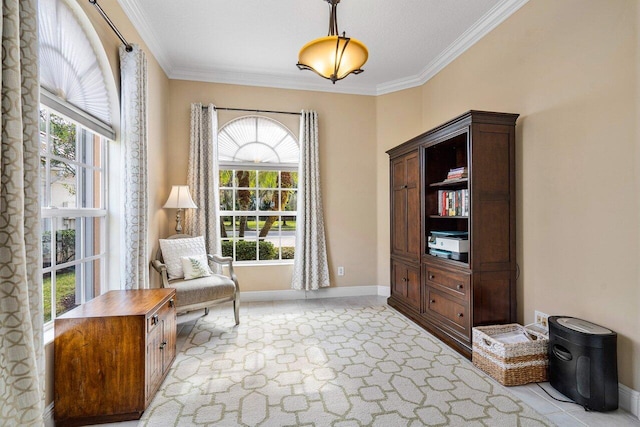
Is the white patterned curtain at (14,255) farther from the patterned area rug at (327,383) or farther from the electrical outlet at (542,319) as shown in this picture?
the electrical outlet at (542,319)

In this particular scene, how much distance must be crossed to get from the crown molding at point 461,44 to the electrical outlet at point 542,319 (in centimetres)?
254

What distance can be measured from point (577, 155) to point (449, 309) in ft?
5.16

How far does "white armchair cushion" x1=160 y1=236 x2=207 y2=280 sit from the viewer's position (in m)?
3.26

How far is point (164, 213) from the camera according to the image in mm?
3758

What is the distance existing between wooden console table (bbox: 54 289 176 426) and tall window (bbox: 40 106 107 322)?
1.27ft

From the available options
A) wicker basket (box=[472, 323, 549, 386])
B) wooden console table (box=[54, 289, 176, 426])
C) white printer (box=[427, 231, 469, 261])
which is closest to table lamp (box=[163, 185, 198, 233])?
wooden console table (box=[54, 289, 176, 426])

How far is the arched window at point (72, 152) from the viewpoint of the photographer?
188 cm

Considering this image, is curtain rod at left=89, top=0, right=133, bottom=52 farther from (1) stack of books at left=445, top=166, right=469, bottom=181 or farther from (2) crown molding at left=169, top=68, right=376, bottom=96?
(1) stack of books at left=445, top=166, right=469, bottom=181

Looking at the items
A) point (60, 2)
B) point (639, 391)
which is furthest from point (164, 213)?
point (639, 391)

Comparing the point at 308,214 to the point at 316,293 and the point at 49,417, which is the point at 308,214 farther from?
the point at 49,417

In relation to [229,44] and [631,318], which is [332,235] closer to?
[229,44]

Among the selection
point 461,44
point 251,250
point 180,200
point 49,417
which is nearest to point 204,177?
point 180,200

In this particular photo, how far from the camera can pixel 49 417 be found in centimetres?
169

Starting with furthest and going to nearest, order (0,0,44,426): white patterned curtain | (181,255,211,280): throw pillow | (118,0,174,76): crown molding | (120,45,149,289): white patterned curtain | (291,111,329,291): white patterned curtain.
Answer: (291,111,329,291): white patterned curtain
(181,255,211,280): throw pillow
(118,0,174,76): crown molding
(120,45,149,289): white patterned curtain
(0,0,44,426): white patterned curtain
